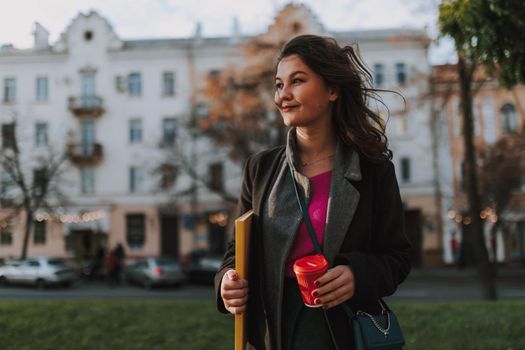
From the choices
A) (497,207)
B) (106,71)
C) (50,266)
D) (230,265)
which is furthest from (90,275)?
(230,265)

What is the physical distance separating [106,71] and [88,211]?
923 cm

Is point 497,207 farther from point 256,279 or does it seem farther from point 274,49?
point 256,279

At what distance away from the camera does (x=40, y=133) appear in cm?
3544

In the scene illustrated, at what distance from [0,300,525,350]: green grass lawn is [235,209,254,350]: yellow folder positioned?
4.06 meters

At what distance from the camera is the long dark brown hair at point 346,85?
196 centimetres

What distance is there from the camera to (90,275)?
88.6 ft

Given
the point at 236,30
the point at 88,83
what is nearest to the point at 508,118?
the point at 236,30

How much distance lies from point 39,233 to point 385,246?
3644cm

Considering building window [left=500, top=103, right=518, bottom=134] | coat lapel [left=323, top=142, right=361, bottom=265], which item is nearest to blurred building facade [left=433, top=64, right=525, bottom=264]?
building window [left=500, top=103, right=518, bottom=134]

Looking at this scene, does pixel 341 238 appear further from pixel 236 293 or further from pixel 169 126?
pixel 169 126

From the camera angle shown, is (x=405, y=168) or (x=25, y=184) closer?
(x=25, y=184)

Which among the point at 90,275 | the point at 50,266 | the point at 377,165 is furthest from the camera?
the point at 90,275

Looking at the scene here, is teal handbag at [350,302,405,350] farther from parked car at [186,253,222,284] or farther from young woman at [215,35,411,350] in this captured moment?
parked car at [186,253,222,284]

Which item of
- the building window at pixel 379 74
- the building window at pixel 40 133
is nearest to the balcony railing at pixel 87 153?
the building window at pixel 40 133
